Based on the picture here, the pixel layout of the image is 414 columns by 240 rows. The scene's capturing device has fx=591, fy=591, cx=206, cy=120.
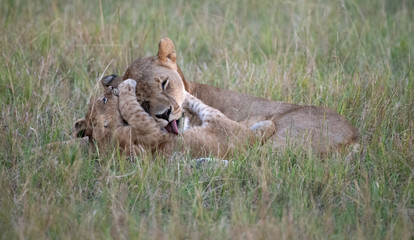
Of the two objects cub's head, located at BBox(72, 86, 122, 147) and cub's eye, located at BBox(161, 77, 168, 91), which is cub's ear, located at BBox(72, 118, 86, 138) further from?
cub's eye, located at BBox(161, 77, 168, 91)

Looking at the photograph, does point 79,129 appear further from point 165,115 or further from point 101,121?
point 165,115

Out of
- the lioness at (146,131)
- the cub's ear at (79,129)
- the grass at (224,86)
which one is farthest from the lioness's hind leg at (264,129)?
the cub's ear at (79,129)

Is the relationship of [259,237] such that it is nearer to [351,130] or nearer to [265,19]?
[351,130]

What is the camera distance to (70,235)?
2.84 metres

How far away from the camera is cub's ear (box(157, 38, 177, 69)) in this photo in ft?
14.9

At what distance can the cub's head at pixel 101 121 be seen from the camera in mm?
4059

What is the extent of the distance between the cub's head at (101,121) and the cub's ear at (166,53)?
488 millimetres

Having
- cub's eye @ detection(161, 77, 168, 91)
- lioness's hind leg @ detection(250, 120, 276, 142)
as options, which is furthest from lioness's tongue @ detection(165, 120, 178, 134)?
lioness's hind leg @ detection(250, 120, 276, 142)

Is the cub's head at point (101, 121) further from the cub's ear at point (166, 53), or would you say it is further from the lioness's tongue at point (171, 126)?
the cub's ear at point (166, 53)

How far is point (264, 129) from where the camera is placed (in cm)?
420

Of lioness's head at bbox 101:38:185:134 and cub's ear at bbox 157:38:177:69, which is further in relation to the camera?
cub's ear at bbox 157:38:177:69

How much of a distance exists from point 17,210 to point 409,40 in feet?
15.2

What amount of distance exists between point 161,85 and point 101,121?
1.67 ft

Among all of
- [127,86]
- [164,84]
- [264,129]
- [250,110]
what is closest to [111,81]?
[127,86]
